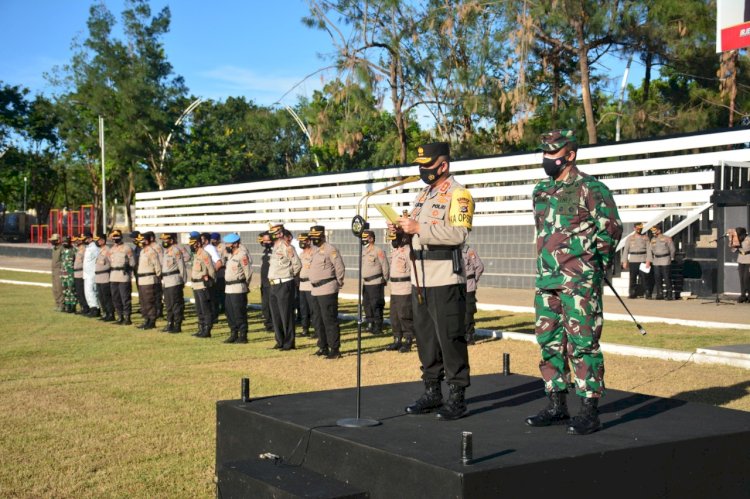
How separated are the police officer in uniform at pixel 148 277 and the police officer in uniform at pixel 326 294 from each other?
5120mm

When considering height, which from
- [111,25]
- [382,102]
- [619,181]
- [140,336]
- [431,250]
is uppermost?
[111,25]

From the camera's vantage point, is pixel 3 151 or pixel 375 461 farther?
pixel 3 151

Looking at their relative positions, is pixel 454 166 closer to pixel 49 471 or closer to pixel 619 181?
pixel 619 181

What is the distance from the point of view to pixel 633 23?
94.3 feet

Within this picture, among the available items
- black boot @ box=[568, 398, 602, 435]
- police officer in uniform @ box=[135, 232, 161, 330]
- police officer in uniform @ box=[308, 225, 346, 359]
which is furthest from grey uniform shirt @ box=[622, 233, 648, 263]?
black boot @ box=[568, 398, 602, 435]

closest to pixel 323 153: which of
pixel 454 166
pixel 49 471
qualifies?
pixel 454 166

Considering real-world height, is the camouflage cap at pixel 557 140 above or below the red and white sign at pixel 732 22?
below

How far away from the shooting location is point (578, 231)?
234 inches

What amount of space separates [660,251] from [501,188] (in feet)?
24.2

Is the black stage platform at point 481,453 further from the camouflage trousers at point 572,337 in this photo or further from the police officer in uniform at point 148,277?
the police officer in uniform at point 148,277

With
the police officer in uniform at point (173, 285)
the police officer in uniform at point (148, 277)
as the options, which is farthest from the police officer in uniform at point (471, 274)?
the police officer in uniform at point (148, 277)

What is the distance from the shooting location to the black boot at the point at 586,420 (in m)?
5.68

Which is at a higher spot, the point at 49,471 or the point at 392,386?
the point at 392,386

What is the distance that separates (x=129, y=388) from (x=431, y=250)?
6083 millimetres
